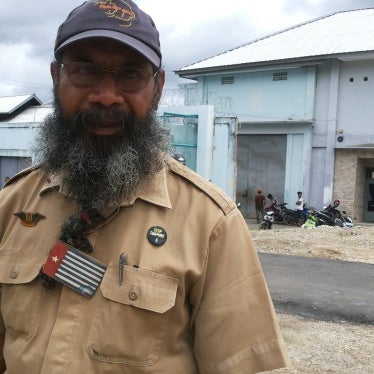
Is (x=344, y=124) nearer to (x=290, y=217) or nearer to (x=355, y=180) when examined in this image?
(x=355, y=180)

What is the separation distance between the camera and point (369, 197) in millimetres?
20766

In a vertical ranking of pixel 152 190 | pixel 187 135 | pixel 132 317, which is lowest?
pixel 132 317

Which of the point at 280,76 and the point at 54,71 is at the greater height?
the point at 280,76

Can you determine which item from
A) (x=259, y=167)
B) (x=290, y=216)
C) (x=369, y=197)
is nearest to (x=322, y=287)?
(x=290, y=216)

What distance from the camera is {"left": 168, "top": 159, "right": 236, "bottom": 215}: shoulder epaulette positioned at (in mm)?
1646

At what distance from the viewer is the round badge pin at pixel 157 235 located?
1.57 meters

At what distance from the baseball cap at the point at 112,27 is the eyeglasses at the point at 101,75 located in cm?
6

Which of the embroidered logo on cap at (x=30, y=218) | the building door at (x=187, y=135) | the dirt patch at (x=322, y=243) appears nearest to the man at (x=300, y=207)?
the dirt patch at (x=322, y=243)

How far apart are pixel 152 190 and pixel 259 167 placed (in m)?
21.0

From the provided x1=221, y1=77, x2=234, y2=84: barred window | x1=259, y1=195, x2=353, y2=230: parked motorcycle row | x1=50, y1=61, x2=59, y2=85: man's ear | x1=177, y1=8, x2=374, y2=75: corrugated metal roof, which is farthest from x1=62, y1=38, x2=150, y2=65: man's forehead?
x1=221, y1=77, x2=234, y2=84: barred window

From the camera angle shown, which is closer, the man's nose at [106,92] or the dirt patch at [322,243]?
the man's nose at [106,92]

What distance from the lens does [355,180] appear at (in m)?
20.0

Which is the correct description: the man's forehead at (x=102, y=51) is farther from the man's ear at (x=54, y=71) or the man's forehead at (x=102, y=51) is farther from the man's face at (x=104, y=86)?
the man's ear at (x=54, y=71)

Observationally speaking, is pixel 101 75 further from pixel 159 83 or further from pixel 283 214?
pixel 283 214
